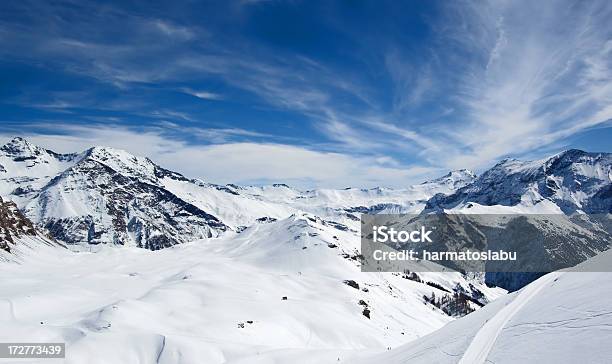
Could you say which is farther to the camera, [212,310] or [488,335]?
[212,310]

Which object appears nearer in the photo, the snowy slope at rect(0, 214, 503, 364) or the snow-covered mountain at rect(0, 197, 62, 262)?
the snowy slope at rect(0, 214, 503, 364)

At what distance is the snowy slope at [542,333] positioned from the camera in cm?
1025

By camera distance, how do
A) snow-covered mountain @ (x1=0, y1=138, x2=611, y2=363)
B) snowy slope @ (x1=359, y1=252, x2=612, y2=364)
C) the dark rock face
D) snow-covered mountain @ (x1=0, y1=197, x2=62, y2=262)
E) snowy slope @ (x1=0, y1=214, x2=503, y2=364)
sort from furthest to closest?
the dark rock face
snow-covered mountain @ (x1=0, y1=197, x2=62, y2=262)
snowy slope @ (x1=0, y1=214, x2=503, y2=364)
snow-covered mountain @ (x1=0, y1=138, x2=611, y2=363)
snowy slope @ (x1=359, y1=252, x2=612, y2=364)

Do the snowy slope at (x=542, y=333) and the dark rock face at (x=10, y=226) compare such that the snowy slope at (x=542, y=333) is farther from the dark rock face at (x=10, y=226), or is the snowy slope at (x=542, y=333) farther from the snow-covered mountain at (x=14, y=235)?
the dark rock face at (x=10, y=226)

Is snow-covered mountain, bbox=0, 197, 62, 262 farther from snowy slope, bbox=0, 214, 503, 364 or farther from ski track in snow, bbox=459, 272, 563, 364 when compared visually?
ski track in snow, bbox=459, 272, 563, 364

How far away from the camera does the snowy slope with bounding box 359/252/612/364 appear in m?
10.2

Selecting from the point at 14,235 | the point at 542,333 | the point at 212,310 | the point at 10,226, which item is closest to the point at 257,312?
the point at 212,310

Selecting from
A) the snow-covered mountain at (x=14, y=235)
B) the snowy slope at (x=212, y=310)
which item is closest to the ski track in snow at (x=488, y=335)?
the snowy slope at (x=212, y=310)

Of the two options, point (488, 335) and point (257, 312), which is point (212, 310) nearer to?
point (257, 312)

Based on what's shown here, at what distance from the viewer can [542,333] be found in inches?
471

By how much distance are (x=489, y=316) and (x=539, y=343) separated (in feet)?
19.4

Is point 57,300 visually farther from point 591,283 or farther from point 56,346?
point 591,283

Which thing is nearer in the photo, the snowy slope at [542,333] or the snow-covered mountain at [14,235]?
the snowy slope at [542,333]

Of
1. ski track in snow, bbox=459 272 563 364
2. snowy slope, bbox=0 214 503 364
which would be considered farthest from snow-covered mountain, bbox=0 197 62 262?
ski track in snow, bbox=459 272 563 364
